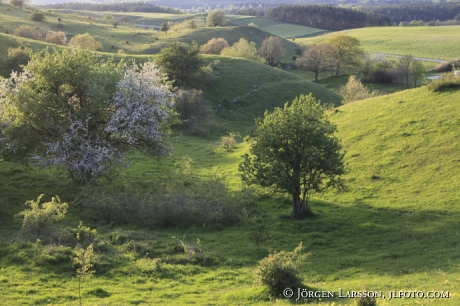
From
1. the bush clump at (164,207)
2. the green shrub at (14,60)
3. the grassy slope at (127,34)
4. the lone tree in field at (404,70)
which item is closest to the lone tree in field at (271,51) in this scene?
the grassy slope at (127,34)

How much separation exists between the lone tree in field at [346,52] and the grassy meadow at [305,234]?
205 feet

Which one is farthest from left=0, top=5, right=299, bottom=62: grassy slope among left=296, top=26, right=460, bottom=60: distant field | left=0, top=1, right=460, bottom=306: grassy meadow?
left=0, top=1, right=460, bottom=306: grassy meadow

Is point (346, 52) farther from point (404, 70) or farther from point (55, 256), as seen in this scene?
point (55, 256)

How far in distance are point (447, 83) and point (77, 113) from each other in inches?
1234

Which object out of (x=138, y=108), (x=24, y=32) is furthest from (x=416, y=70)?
(x=138, y=108)

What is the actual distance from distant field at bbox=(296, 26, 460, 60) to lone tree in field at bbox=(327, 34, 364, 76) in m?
Answer: 29.8

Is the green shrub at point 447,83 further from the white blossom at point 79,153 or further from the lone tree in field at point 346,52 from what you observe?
the lone tree in field at point 346,52

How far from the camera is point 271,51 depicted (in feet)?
368

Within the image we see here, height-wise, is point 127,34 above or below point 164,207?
above

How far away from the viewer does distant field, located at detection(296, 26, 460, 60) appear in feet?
415

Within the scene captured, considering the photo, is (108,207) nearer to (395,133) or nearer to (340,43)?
(395,133)

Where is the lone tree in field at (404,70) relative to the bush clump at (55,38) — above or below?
below

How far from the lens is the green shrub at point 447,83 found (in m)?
40.0

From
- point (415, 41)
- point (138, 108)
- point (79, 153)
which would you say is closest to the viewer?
point (79, 153)
